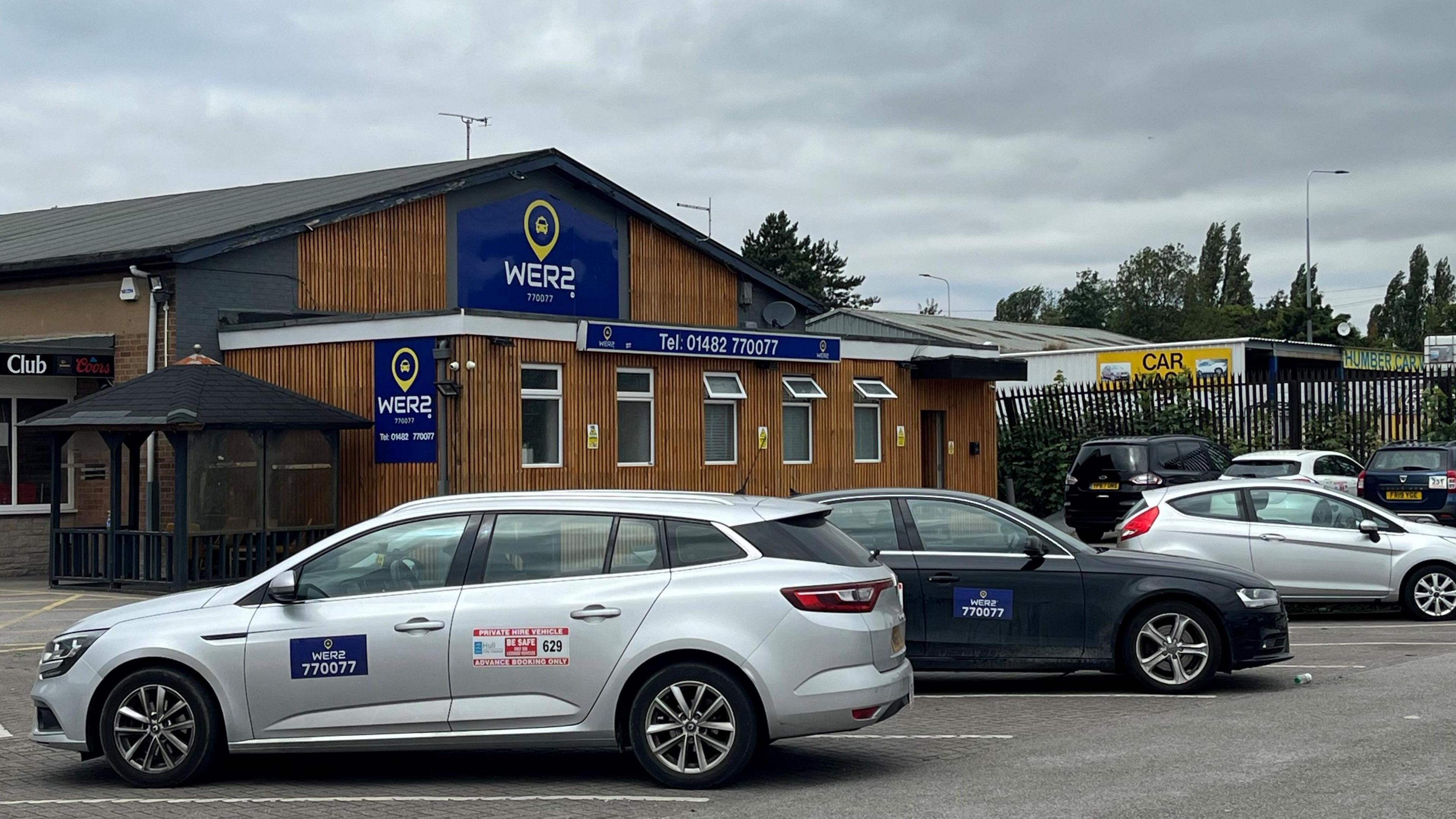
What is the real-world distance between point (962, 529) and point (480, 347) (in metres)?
9.95

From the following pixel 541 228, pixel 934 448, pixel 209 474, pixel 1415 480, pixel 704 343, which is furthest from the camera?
pixel 934 448

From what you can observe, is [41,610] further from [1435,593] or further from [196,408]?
[1435,593]

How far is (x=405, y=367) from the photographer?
20.6 metres

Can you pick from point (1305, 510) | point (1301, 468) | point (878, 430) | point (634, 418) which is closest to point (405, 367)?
point (634, 418)

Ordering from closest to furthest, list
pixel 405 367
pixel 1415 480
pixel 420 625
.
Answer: pixel 420 625
pixel 405 367
pixel 1415 480

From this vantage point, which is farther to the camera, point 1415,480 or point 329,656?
point 1415,480

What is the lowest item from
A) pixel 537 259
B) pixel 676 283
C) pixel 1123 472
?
pixel 1123 472

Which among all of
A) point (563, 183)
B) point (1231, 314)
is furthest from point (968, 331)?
point (563, 183)

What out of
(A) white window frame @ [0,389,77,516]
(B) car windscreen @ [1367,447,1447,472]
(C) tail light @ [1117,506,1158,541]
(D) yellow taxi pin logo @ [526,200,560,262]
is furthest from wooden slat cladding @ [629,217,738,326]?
(C) tail light @ [1117,506,1158,541]

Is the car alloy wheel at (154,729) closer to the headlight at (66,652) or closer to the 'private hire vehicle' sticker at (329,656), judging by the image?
the headlight at (66,652)

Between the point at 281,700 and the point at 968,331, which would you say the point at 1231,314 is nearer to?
the point at 968,331

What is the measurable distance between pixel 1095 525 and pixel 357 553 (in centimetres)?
1884

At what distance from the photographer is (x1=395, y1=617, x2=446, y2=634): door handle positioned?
8.16 meters

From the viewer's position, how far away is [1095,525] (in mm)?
25578
